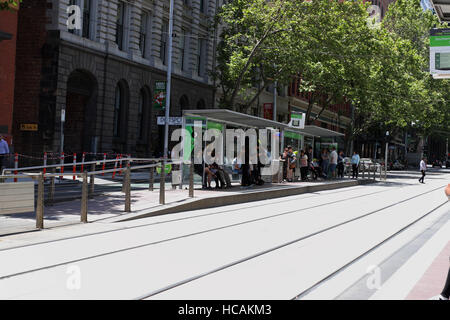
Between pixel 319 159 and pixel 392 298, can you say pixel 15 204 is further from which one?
pixel 319 159

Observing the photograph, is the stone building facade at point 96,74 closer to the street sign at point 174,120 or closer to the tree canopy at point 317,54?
the street sign at point 174,120

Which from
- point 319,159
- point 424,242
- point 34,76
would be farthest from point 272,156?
point 424,242

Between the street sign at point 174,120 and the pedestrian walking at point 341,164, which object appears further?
the pedestrian walking at point 341,164

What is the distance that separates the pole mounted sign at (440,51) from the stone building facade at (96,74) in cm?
1659

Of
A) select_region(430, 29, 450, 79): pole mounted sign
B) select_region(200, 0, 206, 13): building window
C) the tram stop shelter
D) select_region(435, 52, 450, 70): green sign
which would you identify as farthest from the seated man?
select_region(200, 0, 206, 13): building window

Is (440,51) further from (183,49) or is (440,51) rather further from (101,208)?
(183,49)

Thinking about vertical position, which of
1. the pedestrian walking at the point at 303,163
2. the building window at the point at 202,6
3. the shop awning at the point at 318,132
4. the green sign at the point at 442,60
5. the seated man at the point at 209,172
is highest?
the building window at the point at 202,6

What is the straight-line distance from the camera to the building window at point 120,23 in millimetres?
31638

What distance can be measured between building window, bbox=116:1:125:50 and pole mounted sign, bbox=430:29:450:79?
760 inches

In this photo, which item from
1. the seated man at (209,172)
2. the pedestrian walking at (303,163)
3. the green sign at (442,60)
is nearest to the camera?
the green sign at (442,60)

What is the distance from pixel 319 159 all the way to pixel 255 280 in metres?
25.7

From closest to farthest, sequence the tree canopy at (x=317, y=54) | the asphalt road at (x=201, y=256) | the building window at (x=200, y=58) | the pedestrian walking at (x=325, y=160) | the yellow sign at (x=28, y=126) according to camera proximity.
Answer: the asphalt road at (x=201, y=256) < the yellow sign at (x=28, y=126) < the pedestrian walking at (x=325, y=160) < the tree canopy at (x=317, y=54) < the building window at (x=200, y=58)

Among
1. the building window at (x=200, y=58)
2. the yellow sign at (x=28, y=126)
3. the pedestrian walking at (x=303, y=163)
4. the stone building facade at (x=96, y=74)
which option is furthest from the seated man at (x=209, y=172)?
the building window at (x=200, y=58)

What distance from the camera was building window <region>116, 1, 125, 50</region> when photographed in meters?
31.6
